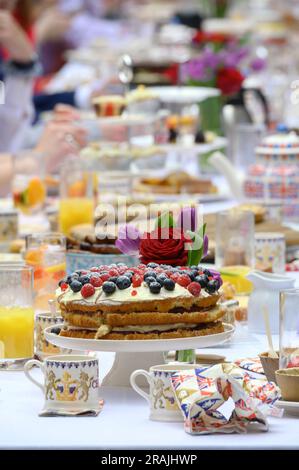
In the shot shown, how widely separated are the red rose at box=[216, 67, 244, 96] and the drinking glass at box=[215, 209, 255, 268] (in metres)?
2.65

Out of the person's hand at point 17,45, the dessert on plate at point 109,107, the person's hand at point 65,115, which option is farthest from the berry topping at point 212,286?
the person's hand at point 17,45

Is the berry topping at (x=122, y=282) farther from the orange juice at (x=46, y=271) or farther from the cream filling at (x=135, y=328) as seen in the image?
the orange juice at (x=46, y=271)

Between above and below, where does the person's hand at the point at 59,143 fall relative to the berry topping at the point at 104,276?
above

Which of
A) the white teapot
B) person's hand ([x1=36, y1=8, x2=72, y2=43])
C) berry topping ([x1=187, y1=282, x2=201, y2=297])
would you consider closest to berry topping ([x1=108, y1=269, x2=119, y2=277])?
berry topping ([x1=187, y1=282, x2=201, y2=297])

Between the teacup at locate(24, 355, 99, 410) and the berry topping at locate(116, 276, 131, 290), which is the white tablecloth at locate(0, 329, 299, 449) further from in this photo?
the berry topping at locate(116, 276, 131, 290)

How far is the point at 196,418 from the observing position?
1.71m

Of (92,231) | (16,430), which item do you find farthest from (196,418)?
(92,231)

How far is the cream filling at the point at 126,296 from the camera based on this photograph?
1.92 m

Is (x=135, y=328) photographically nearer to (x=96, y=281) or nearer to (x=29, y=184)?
(x=96, y=281)

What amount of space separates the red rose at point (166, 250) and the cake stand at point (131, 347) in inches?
5.7

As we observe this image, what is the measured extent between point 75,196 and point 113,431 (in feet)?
6.63

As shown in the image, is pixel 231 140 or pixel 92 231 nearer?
pixel 92 231

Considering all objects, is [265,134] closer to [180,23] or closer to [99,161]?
[99,161]

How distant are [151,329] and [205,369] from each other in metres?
0.20
